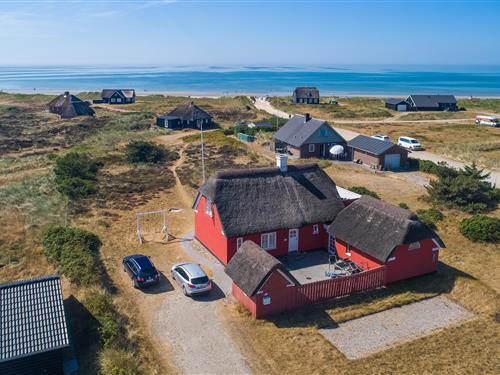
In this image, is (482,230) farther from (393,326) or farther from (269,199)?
(269,199)

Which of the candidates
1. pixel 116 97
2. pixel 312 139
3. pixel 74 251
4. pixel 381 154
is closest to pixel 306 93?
Result: pixel 116 97

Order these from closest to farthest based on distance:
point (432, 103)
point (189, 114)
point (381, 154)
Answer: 1. point (381, 154)
2. point (189, 114)
3. point (432, 103)

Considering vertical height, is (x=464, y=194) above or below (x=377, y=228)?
below

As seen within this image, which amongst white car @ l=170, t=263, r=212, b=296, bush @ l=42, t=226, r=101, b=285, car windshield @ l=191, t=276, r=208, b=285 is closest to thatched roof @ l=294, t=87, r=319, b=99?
bush @ l=42, t=226, r=101, b=285

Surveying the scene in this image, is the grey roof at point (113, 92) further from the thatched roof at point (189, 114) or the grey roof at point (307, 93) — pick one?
the thatched roof at point (189, 114)

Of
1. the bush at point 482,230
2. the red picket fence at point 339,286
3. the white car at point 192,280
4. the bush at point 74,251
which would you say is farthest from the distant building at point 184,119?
the red picket fence at point 339,286

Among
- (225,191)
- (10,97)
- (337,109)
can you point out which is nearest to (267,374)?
(225,191)

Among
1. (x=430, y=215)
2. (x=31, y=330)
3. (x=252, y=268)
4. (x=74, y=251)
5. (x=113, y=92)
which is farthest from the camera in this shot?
(x=113, y=92)

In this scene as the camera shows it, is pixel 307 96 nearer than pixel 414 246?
No

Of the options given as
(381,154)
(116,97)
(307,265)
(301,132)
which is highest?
(116,97)
